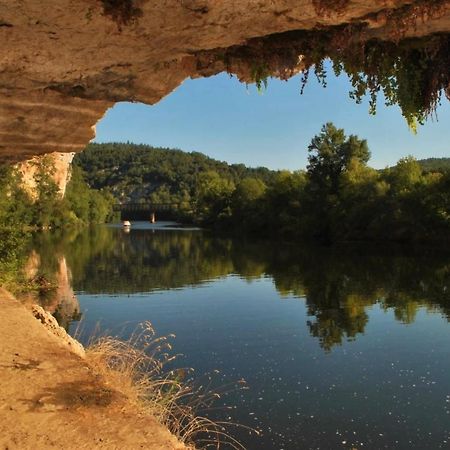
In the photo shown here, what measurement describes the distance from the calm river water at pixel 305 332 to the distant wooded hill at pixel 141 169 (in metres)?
130

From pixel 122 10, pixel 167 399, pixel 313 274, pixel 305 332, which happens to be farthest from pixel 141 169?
pixel 122 10

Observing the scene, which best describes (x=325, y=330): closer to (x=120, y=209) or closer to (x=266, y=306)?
(x=266, y=306)

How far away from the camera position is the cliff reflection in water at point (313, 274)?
16656 mm

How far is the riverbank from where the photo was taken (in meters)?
4.86

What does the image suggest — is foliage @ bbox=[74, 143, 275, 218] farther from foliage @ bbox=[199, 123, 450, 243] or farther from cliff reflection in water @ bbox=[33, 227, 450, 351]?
cliff reflection in water @ bbox=[33, 227, 450, 351]

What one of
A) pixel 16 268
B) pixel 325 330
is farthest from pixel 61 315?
pixel 325 330

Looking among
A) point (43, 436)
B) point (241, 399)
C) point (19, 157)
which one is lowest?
point (241, 399)

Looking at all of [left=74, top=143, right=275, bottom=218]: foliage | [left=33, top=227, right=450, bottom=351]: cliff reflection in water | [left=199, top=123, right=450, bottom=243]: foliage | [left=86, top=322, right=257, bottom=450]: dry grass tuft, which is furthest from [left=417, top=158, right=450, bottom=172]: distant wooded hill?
[left=74, top=143, right=275, bottom=218]: foliage

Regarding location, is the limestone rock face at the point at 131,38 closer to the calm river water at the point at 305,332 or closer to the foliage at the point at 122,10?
the foliage at the point at 122,10

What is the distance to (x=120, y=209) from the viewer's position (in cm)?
13238

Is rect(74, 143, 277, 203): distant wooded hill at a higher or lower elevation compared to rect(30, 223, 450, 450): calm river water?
higher

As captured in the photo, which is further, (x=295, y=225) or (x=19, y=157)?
(x=295, y=225)

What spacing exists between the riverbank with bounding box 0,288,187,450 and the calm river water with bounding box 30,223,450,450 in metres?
2.58

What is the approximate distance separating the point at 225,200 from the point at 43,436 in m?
76.9
